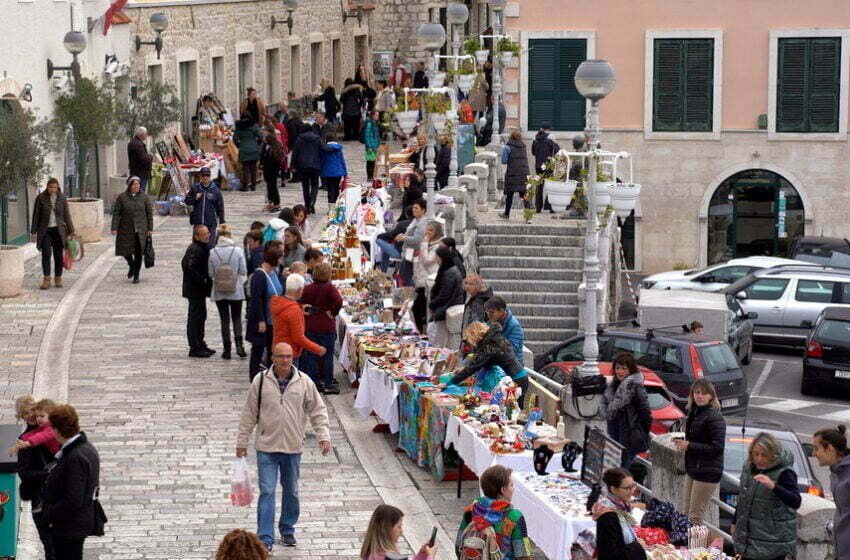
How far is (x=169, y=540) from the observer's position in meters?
13.8

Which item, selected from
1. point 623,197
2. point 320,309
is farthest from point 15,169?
point 623,197

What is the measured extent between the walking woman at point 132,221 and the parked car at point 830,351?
1019 centimetres

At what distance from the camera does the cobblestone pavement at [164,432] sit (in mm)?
14070

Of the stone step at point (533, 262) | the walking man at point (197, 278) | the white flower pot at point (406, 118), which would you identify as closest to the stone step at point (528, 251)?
the stone step at point (533, 262)

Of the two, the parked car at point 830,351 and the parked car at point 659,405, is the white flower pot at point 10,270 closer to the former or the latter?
the parked car at point 659,405

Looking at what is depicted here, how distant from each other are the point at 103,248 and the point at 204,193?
3363 mm

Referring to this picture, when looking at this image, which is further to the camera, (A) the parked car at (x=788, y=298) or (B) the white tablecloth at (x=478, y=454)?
(A) the parked car at (x=788, y=298)

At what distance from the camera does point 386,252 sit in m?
23.5

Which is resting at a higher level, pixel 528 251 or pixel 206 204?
pixel 206 204

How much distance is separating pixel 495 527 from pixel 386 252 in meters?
12.8

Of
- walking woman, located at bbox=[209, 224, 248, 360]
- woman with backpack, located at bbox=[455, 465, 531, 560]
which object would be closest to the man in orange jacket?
walking woman, located at bbox=[209, 224, 248, 360]

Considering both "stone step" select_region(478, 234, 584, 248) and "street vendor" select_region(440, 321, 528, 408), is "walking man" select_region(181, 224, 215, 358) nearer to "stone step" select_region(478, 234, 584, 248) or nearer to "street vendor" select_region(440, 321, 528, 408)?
"street vendor" select_region(440, 321, 528, 408)

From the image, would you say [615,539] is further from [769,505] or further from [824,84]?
[824,84]

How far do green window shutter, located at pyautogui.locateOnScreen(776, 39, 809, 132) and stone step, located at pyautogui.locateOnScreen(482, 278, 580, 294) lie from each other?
1234cm
